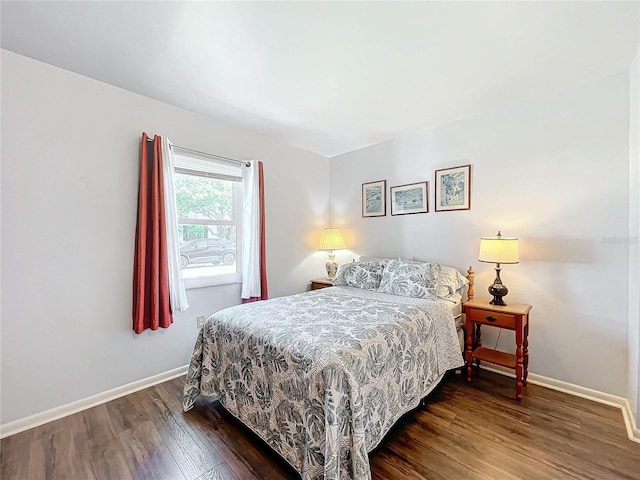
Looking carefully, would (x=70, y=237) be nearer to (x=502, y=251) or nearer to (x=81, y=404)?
(x=81, y=404)

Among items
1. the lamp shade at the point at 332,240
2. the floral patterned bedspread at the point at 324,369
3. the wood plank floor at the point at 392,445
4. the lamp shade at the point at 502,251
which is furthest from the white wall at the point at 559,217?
the lamp shade at the point at 332,240

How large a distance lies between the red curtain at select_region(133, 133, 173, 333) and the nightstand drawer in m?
2.60

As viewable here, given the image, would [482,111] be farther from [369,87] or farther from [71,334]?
[71,334]

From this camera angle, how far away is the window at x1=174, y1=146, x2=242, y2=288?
2.63 m

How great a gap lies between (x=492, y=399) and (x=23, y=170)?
370 cm

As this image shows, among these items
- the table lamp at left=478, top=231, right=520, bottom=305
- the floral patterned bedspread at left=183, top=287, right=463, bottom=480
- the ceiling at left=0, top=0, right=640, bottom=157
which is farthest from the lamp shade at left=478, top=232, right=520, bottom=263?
the ceiling at left=0, top=0, right=640, bottom=157

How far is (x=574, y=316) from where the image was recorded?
219cm

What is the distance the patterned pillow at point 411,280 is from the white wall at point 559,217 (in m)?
0.46

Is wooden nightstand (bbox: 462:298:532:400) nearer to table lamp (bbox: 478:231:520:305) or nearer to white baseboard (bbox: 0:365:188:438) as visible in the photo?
table lamp (bbox: 478:231:520:305)

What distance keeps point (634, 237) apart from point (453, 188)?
52.3 inches

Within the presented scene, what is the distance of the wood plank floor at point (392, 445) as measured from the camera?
145 centimetres

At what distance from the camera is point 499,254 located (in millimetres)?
2205

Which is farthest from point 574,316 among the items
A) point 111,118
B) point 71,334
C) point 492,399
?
point 111,118

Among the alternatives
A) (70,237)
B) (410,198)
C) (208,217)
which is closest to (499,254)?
(410,198)
